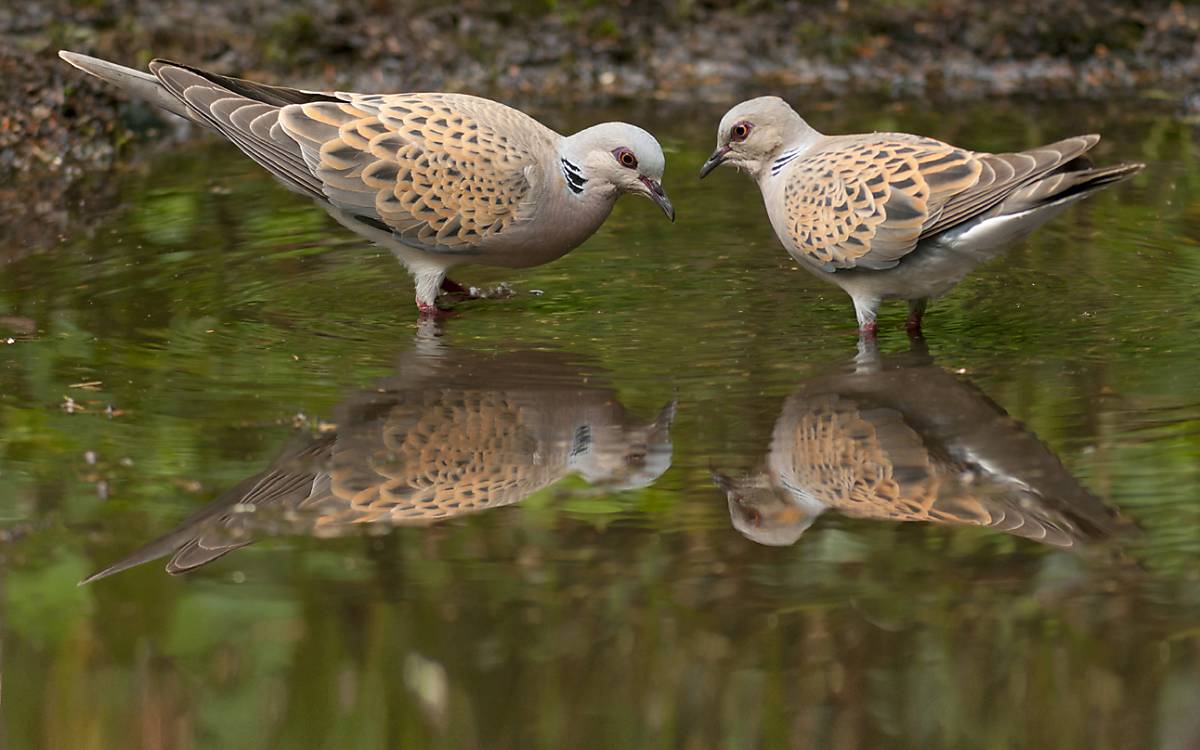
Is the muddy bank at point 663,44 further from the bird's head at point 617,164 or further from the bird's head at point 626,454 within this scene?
the bird's head at point 626,454

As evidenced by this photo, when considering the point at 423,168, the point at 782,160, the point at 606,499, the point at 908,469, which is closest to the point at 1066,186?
the point at 908,469

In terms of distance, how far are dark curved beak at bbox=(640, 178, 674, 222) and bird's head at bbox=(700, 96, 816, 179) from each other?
0.41m

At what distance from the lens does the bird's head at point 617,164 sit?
618cm

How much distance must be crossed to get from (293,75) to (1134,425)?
6.45m

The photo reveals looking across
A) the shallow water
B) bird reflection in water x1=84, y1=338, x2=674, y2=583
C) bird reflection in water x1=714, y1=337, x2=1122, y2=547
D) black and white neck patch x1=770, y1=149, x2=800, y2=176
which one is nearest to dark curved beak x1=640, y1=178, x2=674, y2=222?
the shallow water

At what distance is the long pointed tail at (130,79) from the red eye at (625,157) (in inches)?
66.3

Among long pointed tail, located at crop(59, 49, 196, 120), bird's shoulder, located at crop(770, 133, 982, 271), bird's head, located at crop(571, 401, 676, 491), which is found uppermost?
long pointed tail, located at crop(59, 49, 196, 120)

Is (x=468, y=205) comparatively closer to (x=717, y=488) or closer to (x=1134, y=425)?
(x=717, y=488)

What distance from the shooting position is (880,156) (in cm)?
594

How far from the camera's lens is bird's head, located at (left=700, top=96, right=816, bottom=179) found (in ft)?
20.9

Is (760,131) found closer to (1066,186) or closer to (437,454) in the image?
(1066,186)

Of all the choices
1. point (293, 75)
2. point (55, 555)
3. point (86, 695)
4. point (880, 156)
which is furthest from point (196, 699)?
point (293, 75)

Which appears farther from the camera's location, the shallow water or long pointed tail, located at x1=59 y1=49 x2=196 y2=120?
long pointed tail, located at x1=59 y1=49 x2=196 y2=120

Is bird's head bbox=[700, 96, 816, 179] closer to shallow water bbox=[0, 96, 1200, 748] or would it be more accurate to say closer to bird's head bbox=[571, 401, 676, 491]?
shallow water bbox=[0, 96, 1200, 748]
